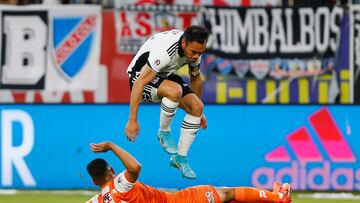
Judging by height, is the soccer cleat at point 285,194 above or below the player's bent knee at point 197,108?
below

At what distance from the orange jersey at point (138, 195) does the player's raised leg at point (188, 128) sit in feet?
1.31

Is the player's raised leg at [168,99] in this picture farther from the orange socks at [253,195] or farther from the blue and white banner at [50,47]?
the blue and white banner at [50,47]

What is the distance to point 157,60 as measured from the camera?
10797mm

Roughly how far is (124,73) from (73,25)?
1215 millimetres

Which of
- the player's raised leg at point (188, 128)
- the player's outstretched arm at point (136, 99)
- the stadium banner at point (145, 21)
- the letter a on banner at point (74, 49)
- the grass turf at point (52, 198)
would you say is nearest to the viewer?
the player's outstretched arm at point (136, 99)

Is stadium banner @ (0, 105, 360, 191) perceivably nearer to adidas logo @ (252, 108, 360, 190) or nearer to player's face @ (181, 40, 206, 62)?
adidas logo @ (252, 108, 360, 190)

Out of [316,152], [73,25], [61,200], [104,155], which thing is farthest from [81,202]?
[73,25]

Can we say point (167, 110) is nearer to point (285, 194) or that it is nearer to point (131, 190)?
point (131, 190)

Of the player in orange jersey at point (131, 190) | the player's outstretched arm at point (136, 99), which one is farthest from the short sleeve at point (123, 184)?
the player's outstretched arm at point (136, 99)

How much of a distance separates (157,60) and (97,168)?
123 centimetres

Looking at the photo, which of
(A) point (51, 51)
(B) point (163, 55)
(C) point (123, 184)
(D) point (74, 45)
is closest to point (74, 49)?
(D) point (74, 45)

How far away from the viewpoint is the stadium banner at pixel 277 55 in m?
18.7

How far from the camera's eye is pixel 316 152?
53.4 feet

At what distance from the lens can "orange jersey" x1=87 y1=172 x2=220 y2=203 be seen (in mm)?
11266
